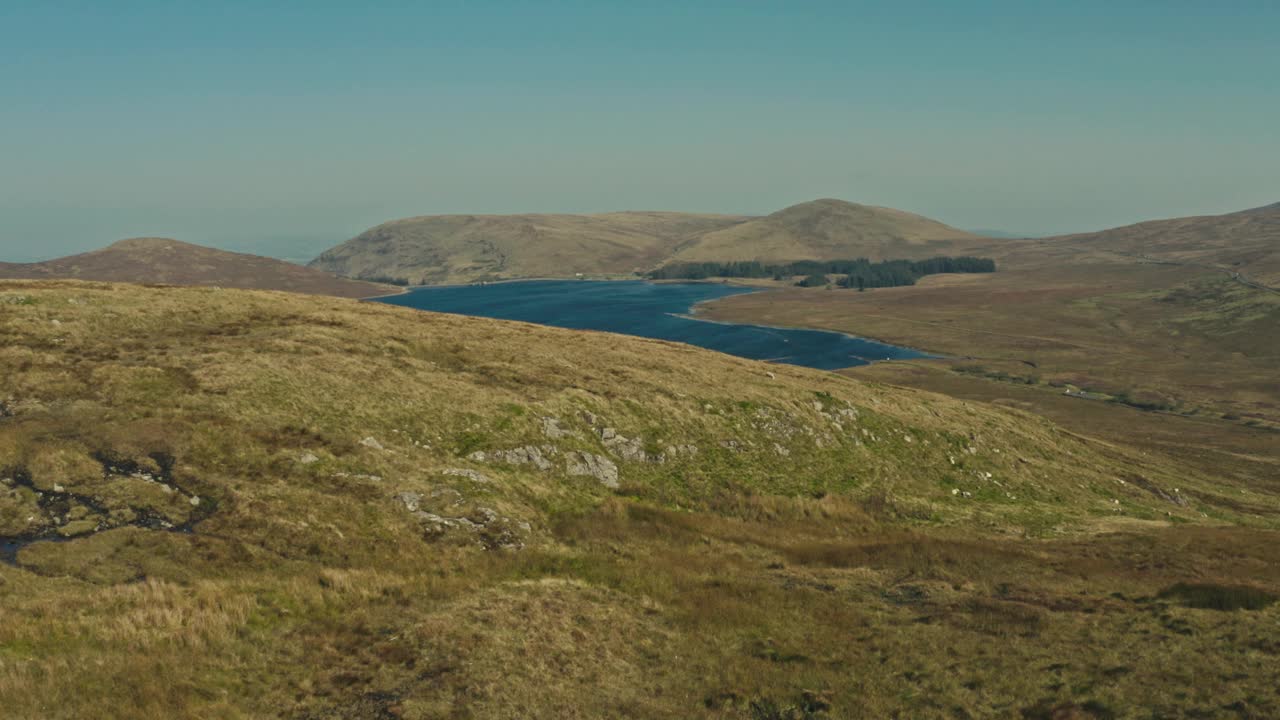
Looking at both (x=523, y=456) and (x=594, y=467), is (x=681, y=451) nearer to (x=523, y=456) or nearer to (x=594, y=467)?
(x=594, y=467)

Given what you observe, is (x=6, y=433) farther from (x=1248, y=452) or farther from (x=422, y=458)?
(x=1248, y=452)

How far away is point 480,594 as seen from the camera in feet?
66.0

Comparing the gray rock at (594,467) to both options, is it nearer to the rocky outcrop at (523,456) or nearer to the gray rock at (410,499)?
the rocky outcrop at (523,456)

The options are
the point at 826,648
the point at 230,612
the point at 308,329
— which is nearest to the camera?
the point at 230,612

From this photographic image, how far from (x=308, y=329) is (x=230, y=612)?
29.5 meters

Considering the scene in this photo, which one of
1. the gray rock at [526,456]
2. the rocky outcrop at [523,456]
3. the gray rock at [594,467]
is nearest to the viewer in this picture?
the rocky outcrop at [523,456]

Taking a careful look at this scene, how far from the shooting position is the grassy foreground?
15.5 m

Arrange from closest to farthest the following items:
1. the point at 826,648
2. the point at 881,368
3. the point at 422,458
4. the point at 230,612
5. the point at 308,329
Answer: the point at 230,612
the point at 826,648
the point at 422,458
the point at 308,329
the point at 881,368

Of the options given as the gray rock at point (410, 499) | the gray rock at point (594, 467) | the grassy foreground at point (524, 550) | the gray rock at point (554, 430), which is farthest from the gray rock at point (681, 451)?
the gray rock at point (410, 499)

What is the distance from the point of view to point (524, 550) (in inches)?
979

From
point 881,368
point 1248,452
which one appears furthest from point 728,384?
point 881,368

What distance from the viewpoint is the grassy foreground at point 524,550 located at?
15531 mm

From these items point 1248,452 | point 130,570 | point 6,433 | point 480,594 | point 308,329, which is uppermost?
point 308,329

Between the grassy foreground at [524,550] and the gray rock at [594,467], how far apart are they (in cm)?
17
